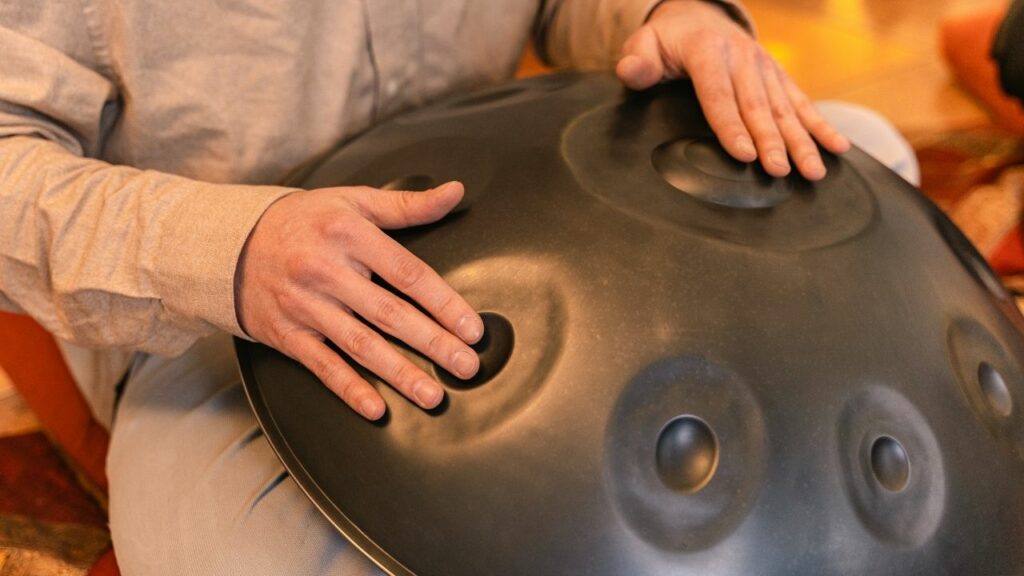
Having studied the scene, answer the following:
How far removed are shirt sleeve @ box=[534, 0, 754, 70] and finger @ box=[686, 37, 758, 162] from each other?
152 millimetres

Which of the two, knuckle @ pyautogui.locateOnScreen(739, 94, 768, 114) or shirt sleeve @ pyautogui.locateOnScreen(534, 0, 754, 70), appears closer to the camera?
knuckle @ pyautogui.locateOnScreen(739, 94, 768, 114)

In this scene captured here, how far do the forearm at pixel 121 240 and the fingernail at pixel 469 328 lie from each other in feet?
0.50

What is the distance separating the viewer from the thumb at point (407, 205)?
55 cm

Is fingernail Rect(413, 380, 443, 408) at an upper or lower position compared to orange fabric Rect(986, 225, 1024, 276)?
upper

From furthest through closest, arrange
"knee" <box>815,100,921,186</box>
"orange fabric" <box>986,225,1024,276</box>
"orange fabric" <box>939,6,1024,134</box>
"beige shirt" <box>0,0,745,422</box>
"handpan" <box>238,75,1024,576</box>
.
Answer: "orange fabric" <box>939,6,1024,134</box>, "orange fabric" <box>986,225,1024,276</box>, "knee" <box>815,100,921,186</box>, "beige shirt" <box>0,0,745,422</box>, "handpan" <box>238,75,1024,576</box>

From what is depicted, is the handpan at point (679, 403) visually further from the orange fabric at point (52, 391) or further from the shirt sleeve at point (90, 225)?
the orange fabric at point (52, 391)

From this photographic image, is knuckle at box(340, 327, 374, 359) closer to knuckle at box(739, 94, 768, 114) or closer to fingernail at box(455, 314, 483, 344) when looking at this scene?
fingernail at box(455, 314, 483, 344)

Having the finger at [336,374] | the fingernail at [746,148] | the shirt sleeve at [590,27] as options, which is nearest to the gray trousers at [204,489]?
the finger at [336,374]

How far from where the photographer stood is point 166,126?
0.67 meters

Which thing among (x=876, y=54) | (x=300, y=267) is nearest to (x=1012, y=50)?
(x=300, y=267)

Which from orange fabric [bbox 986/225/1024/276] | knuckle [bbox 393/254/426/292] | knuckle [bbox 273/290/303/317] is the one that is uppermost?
knuckle [bbox 393/254/426/292]

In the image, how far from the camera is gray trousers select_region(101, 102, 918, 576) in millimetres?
562

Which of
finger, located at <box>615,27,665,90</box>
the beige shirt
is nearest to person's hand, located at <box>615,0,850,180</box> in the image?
finger, located at <box>615,27,665,90</box>

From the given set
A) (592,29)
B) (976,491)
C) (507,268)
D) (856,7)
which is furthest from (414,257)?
(856,7)
